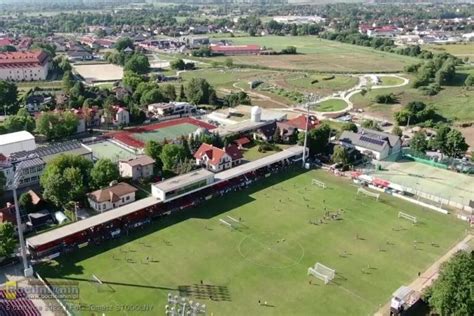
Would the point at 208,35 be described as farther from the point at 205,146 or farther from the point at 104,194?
the point at 104,194

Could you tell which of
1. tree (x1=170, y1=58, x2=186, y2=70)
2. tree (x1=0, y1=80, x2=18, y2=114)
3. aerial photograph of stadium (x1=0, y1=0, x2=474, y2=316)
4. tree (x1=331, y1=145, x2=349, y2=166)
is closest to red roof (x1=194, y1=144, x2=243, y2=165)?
aerial photograph of stadium (x1=0, y1=0, x2=474, y2=316)

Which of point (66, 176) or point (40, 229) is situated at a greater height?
point (66, 176)

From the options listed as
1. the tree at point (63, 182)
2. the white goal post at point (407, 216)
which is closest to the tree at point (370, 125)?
the white goal post at point (407, 216)

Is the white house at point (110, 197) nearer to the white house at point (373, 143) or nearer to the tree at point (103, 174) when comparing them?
the tree at point (103, 174)

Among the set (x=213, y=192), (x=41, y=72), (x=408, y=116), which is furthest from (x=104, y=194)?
(x=41, y=72)

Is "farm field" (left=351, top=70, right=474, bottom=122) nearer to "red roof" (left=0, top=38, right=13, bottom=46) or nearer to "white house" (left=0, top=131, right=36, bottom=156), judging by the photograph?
"white house" (left=0, top=131, right=36, bottom=156)

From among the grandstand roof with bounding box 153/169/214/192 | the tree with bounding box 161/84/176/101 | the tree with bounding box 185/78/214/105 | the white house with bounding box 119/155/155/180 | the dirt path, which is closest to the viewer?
the dirt path

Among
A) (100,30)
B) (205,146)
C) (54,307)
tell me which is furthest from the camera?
(100,30)

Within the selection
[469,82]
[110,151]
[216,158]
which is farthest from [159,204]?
[469,82]
